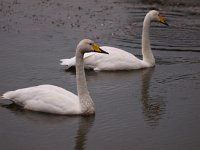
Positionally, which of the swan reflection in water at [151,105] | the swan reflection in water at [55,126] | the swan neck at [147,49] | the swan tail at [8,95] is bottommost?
the swan reflection in water at [55,126]

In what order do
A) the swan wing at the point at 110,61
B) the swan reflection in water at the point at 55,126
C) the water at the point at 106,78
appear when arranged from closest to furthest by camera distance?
the swan reflection in water at the point at 55,126 → the water at the point at 106,78 → the swan wing at the point at 110,61

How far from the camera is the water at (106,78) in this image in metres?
9.67

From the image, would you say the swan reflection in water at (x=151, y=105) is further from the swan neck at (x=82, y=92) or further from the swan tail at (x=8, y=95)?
the swan tail at (x=8, y=95)

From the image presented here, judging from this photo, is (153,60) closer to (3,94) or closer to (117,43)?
(117,43)

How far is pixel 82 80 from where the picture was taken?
10.7m

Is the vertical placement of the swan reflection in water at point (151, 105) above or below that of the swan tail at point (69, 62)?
below

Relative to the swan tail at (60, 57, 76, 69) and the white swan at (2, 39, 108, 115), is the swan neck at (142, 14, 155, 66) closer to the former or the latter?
the swan tail at (60, 57, 76, 69)

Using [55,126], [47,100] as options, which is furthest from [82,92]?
[55,126]

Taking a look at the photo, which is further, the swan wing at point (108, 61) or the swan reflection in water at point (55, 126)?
the swan wing at point (108, 61)

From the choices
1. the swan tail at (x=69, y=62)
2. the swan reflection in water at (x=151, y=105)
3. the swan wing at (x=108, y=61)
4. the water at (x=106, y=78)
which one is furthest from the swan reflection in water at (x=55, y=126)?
the swan wing at (x=108, y=61)

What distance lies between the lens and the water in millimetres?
9672

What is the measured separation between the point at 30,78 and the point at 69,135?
3382mm

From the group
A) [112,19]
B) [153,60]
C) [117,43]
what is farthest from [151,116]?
[112,19]

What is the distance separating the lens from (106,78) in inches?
530
